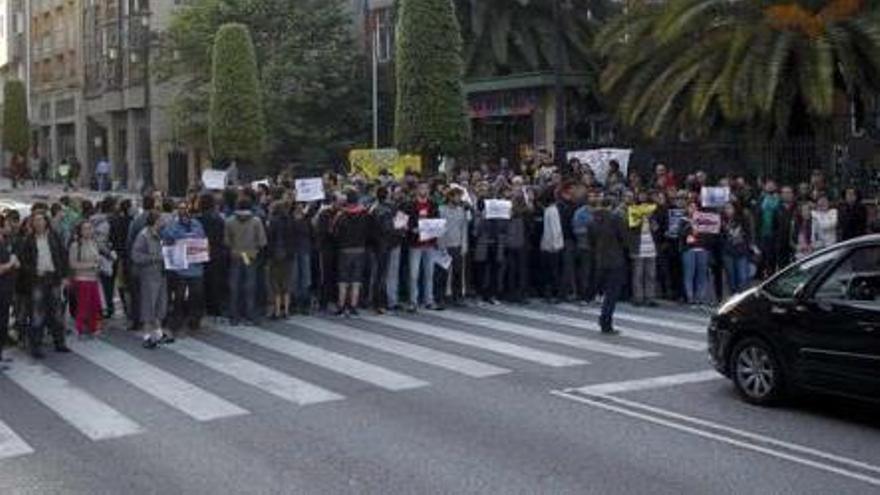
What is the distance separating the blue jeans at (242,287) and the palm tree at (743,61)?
11866 mm

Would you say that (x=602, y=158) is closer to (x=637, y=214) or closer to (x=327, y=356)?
(x=637, y=214)

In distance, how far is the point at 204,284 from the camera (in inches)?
655

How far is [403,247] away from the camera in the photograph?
58.6 feet

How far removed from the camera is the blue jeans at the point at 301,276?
17125 millimetres

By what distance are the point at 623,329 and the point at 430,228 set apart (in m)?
3.38

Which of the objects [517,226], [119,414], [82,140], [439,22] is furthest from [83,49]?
[119,414]

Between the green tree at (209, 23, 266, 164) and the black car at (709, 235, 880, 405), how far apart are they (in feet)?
59.0

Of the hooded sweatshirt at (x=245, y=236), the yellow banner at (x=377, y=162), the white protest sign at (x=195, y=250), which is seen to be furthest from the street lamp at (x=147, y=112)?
the white protest sign at (x=195, y=250)

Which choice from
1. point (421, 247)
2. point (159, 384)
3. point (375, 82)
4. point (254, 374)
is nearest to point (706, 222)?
point (421, 247)

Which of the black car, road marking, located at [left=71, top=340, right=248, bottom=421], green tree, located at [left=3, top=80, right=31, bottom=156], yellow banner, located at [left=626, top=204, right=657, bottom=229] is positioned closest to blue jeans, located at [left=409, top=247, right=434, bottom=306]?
yellow banner, located at [left=626, top=204, right=657, bottom=229]

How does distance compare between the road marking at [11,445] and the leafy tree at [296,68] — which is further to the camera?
the leafy tree at [296,68]

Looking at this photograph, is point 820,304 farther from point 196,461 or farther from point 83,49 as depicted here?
point 83,49

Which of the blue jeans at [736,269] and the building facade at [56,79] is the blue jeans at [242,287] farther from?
the building facade at [56,79]

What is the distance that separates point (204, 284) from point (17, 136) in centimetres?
4772
